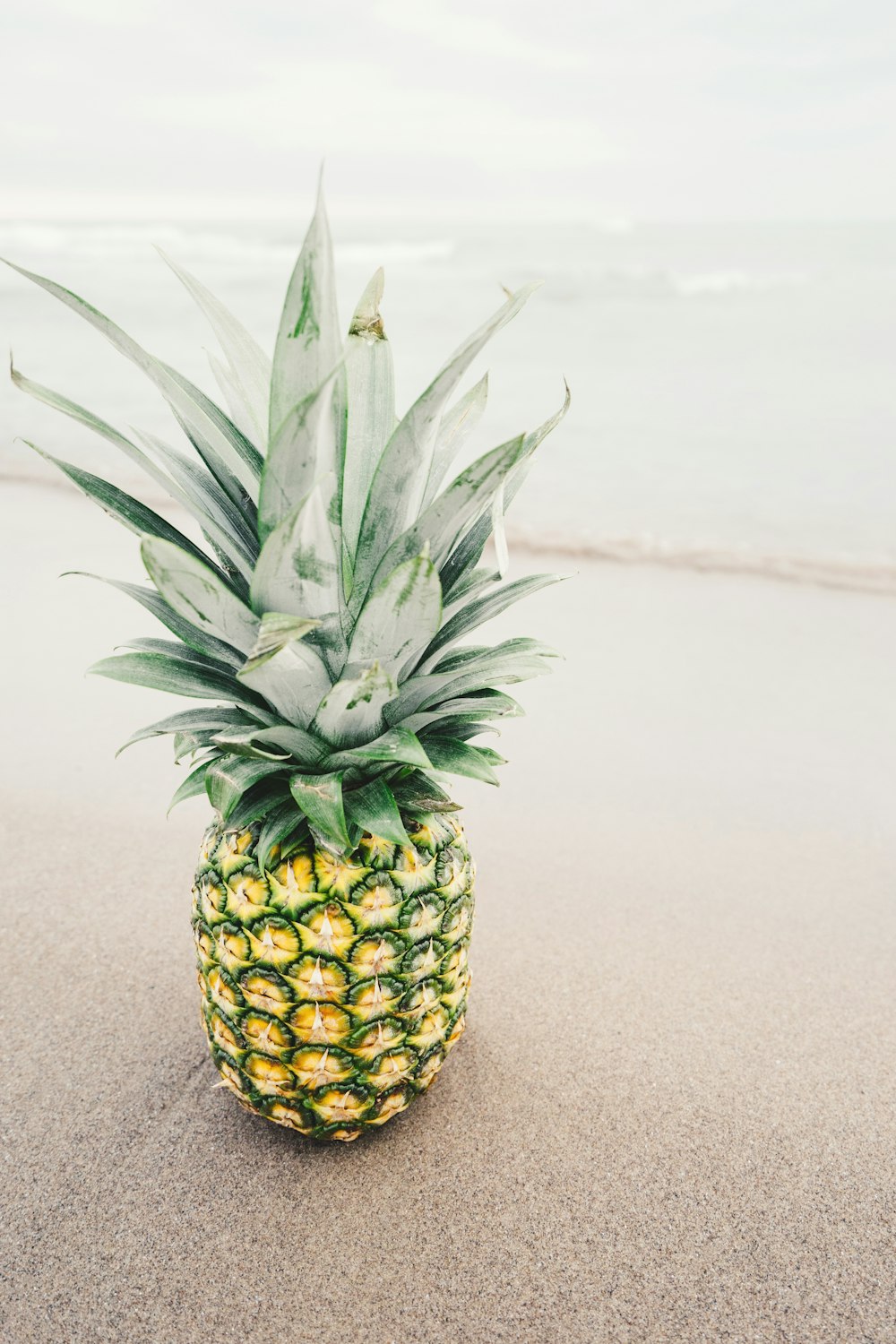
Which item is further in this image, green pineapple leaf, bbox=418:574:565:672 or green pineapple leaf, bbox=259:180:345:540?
green pineapple leaf, bbox=418:574:565:672

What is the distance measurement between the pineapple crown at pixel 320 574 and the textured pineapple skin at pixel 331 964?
0.24 ft

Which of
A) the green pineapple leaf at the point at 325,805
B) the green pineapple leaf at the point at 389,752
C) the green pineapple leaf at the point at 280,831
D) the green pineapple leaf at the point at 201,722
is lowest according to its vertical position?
the green pineapple leaf at the point at 280,831

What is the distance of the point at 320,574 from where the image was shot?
3.68 feet

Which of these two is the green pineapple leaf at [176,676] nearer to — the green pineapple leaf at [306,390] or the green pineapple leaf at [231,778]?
the green pineapple leaf at [231,778]

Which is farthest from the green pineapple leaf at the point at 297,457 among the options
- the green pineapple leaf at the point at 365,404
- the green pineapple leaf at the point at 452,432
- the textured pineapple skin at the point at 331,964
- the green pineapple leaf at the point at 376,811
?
the textured pineapple skin at the point at 331,964

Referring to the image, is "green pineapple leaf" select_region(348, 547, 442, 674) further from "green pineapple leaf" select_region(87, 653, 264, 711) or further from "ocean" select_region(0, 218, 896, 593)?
"ocean" select_region(0, 218, 896, 593)

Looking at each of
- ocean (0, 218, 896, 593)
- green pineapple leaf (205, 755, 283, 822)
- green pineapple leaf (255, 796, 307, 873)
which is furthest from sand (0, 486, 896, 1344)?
ocean (0, 218, 896, 593)

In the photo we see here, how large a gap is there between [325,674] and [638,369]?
40.1ft

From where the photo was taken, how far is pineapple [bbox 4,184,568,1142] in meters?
1.11

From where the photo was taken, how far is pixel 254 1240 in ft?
4.61

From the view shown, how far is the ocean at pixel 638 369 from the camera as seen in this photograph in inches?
254

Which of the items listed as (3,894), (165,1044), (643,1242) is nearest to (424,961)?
(643,1242)

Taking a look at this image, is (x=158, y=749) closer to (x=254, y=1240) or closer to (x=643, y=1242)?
(x=254, y=1240)

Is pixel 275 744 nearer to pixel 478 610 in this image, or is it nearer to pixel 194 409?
pixel 478 610
